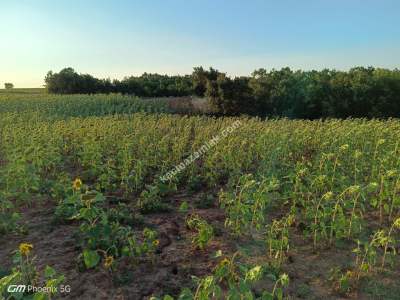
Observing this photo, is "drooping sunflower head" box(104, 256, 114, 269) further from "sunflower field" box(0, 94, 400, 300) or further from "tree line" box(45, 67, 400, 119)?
"tree line" box(45, 67, 400, 119)

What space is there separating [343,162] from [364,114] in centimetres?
2834

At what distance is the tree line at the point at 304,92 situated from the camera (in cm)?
2728

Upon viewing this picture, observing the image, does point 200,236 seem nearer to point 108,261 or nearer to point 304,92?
point 108,261

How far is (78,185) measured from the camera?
12.3ft

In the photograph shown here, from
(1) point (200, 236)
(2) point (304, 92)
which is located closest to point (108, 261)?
(1) point (200, 236)

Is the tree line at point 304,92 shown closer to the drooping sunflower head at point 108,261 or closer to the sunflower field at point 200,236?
the sunflower field at point 200,236

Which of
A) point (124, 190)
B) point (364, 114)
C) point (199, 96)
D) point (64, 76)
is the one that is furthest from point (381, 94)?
point (124, 190)

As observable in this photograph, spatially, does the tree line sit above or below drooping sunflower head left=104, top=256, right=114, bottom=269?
above

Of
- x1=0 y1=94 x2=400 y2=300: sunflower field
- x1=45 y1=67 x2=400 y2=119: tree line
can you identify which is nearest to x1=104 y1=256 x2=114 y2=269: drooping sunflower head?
x1=0 y1=94 x2=400 y2=300: sunflower field

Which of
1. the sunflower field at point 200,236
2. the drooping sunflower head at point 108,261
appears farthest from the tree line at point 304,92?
the drooping sunflower head at point 108,261

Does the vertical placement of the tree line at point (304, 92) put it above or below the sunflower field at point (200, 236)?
above

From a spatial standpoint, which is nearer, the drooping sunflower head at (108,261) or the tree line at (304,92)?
the drooping sunflower head at (108,261)

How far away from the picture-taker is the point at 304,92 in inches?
1300

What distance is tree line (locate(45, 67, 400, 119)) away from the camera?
89.5ft
